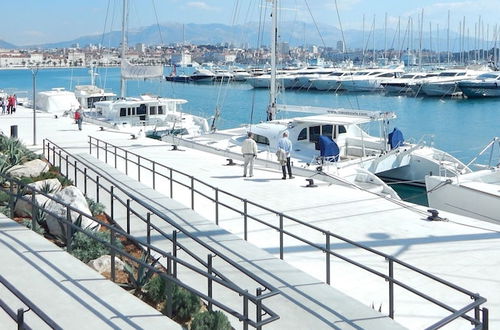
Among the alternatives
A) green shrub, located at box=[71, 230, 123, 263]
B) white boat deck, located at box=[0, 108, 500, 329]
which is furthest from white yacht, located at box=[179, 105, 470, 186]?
green shrub, located at box=[71, 230, 123, 263]

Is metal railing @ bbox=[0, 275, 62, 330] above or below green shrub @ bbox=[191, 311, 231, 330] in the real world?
above

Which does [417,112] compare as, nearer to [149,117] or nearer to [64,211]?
[149,117]

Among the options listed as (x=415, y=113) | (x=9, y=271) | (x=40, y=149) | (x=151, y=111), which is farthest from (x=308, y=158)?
(x=415, y=113)

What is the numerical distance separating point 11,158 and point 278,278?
10580 mm

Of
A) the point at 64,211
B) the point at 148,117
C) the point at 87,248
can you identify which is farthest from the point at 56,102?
the point at 87,248

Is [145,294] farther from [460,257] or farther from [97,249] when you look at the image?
[460,257]

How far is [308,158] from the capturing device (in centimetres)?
2397

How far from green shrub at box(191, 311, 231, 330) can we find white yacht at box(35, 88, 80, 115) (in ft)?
134

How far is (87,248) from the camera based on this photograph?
394 inches

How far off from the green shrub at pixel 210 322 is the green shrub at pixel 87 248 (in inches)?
127

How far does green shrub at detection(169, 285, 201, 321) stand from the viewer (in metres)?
7.59

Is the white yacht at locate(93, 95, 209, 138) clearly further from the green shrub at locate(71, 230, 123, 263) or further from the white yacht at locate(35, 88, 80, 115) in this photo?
the green shrub at locate(71, 230, 123, 263)

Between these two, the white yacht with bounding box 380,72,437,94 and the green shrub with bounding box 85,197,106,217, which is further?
the white yacht with bounding box 380,72,437,94

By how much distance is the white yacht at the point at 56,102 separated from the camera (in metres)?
46.0
